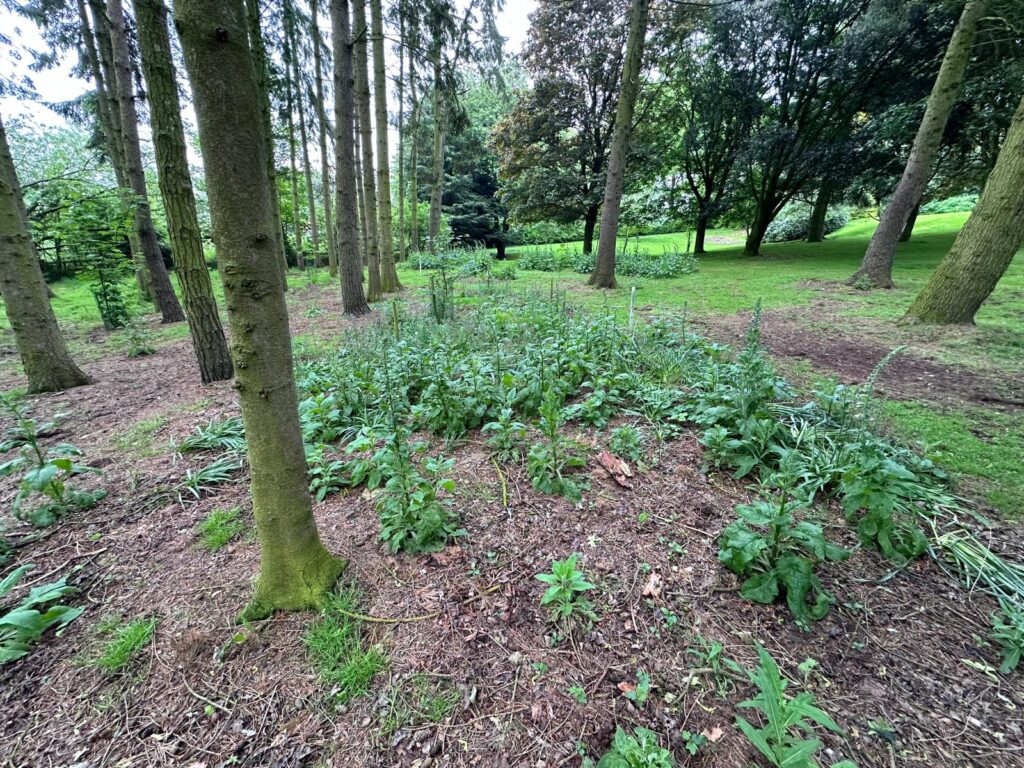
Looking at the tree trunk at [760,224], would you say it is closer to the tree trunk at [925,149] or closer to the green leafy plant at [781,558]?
the tree trunk at [925,149]

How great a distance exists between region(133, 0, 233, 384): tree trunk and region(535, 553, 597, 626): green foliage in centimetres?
406

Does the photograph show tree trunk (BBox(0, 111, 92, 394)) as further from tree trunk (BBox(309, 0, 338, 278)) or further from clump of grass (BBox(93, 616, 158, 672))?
tree trunk (BBox(309, 0, 338, 278))

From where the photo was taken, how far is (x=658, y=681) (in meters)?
1.37

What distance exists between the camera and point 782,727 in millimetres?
1105

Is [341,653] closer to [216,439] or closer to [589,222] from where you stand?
[216,439]

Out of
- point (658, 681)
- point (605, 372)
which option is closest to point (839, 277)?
point (605, 372)

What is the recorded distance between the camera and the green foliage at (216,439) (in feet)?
8.90

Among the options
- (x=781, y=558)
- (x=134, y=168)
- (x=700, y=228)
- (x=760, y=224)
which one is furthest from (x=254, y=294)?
(x=700, y=228)

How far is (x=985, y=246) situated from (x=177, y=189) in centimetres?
820

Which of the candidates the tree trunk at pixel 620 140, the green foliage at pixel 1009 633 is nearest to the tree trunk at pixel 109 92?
the tree trunk at pixel 620 140

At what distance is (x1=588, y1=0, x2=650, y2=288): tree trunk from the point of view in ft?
24.9

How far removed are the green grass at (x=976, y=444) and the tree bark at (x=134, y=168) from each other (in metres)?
8.47

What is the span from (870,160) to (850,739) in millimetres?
15820

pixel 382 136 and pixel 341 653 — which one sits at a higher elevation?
pixel 382 136
